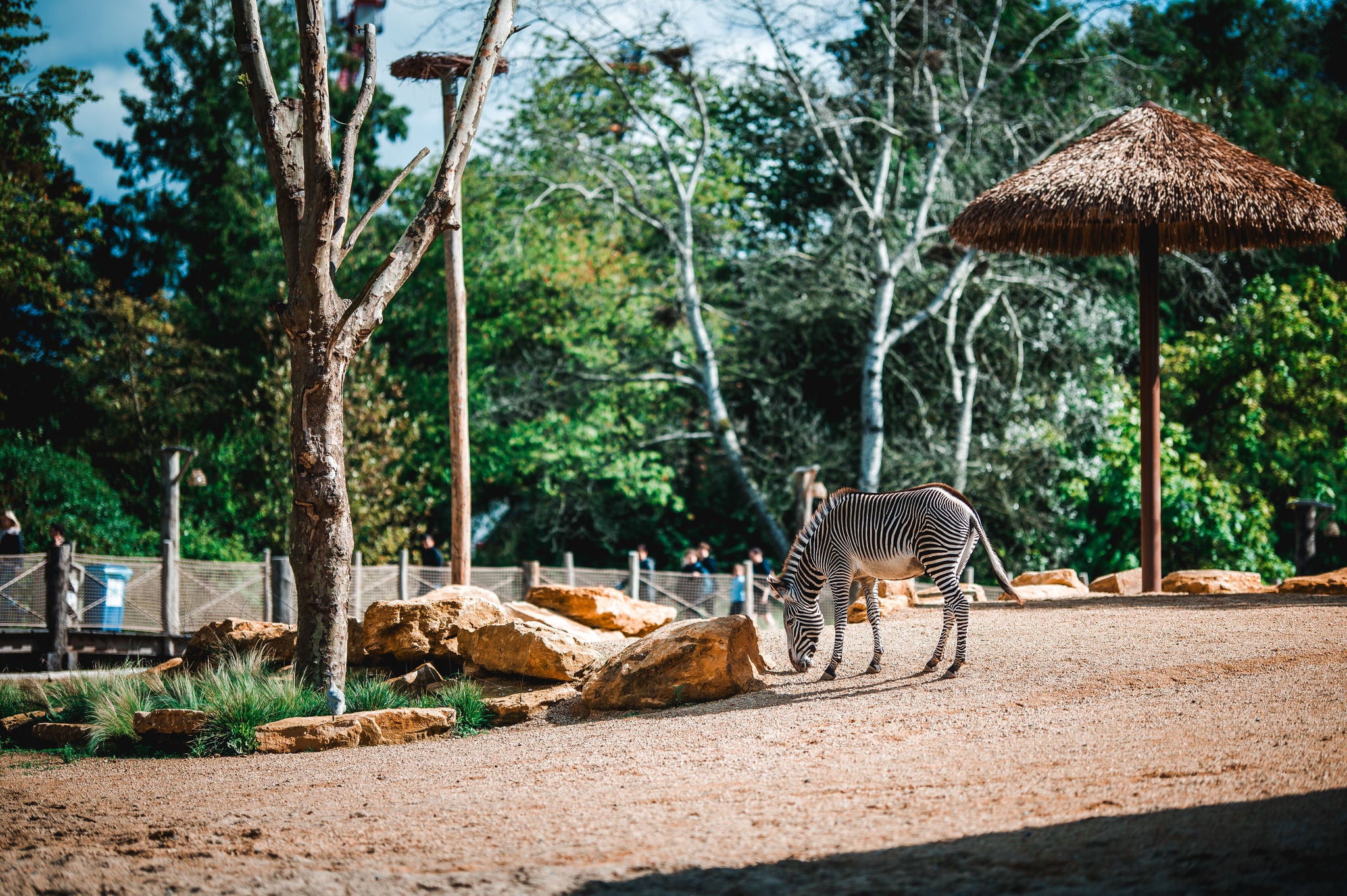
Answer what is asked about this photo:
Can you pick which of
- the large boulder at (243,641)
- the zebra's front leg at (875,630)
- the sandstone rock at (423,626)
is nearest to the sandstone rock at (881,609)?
the zebra's front leg at (875,630)

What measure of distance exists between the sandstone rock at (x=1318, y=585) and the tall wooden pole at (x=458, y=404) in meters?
8.78

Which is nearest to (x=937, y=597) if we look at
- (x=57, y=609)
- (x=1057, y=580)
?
(x=1057, y=580)

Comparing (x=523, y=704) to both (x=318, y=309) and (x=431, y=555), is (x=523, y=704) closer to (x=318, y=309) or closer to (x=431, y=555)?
(x=318, y=309)

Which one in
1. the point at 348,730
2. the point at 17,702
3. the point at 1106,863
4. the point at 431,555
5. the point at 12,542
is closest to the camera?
the point at 1106,863

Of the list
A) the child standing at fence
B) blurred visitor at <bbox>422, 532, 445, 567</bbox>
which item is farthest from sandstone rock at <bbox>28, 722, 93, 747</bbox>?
the child standing at fence

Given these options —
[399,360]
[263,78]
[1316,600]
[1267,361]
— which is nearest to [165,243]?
[399,360]

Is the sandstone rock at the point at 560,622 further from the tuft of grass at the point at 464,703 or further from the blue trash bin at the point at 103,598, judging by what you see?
the blue trash bin at the point at 103,598

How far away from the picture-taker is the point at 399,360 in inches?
1043

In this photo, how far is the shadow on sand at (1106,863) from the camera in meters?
4.03

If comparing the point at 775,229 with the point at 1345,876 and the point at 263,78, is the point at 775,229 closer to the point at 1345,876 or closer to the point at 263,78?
the point at 263,78

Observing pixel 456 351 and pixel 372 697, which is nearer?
pixel 372 697

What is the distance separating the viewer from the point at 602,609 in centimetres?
1255

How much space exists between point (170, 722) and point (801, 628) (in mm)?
5041

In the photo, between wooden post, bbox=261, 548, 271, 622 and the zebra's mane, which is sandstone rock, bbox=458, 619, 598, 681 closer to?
the zebra's mane
